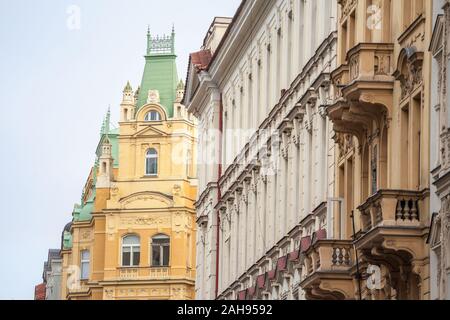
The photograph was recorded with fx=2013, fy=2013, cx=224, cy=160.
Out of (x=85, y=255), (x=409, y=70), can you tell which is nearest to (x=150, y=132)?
(x=85, y=255)

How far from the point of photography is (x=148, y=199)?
93.4 metres

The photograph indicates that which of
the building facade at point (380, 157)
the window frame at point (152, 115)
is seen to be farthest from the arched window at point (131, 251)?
the building facade at point (380, 157)

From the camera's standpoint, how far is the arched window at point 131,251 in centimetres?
9300

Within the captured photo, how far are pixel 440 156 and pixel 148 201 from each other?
205ft

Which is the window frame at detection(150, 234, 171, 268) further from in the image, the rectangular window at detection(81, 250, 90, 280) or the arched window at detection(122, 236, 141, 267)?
the rectangular window at detection(81, 250, 90, 280)

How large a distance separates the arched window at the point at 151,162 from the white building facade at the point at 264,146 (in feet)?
83.5

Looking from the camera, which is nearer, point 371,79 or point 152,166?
point 371,79

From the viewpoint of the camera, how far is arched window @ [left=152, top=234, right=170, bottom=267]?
9312 centimetres

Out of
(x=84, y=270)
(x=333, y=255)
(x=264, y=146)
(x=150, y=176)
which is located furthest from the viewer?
(x=84, y=270)

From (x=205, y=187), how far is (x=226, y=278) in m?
6.85

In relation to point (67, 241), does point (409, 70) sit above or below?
below

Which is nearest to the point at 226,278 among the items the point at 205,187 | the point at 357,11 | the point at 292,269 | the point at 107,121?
the point at 205,187

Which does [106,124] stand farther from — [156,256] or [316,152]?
[316,152]

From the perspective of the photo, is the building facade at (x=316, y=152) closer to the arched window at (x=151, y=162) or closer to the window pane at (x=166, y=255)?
the window pane at (x=166, y=255)
